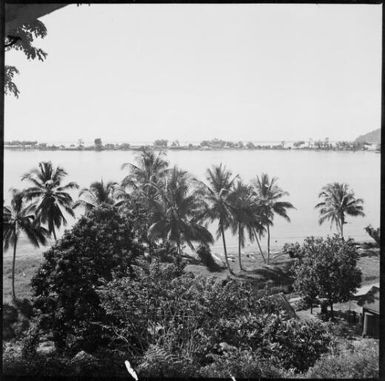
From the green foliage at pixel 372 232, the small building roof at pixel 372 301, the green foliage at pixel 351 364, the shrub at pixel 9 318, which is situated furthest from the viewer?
the shrub at pixel 9 318

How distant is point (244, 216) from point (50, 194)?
164 cm

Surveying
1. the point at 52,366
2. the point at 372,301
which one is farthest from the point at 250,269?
the point at 52,366

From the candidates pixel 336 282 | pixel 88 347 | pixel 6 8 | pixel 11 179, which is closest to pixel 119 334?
pixel 88 347

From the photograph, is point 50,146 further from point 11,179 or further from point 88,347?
point 88,347

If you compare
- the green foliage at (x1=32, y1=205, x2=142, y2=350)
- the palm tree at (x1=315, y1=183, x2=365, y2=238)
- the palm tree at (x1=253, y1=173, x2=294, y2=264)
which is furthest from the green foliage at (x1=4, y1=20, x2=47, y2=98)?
the palm tree at (x1=315, y1=183, x2=365, y2=238)

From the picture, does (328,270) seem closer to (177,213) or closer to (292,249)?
(292,249)

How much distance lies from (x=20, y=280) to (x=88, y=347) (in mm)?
789

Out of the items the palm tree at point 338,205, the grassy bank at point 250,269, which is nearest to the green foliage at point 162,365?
the grassy bank at point 250,269

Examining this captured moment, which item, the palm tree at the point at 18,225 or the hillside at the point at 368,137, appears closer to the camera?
the hillside at the point at 368,137

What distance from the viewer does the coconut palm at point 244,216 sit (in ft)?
13.7

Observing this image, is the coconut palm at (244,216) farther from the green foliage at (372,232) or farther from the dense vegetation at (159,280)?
the green foliage at (372,232)

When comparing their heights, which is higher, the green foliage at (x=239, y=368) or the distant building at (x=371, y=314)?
the distant building at (x=371, y=314)

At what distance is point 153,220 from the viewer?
4277 millimetres

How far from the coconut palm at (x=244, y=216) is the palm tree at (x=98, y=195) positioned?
98 cm
